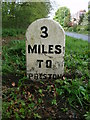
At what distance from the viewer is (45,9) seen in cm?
1051

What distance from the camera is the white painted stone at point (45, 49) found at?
2961mm

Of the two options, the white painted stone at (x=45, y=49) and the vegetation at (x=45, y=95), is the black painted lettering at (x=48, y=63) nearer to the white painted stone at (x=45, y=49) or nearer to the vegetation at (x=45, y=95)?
the white painted stone at (x=45, y=49)

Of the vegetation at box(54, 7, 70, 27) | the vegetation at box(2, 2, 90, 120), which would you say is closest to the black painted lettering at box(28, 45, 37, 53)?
the vegetation at box(2, 2, 90, 120)

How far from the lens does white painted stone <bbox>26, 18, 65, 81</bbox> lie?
296 centimetres

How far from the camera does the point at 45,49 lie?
9.98ft

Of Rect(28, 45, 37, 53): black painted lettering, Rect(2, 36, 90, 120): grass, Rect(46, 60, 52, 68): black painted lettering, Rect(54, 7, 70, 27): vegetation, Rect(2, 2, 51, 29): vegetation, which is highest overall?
Rect(54, 7, 70, 27): vegetation

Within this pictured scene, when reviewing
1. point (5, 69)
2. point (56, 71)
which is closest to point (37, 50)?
point (56, 71)

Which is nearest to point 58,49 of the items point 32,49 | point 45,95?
point 32,49

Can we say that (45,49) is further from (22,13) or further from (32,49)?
(22,13)

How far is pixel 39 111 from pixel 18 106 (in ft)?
0.88

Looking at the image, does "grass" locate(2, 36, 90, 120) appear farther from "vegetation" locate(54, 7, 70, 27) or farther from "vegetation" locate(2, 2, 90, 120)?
"vegetation" locate(54, 7, 70, 27)

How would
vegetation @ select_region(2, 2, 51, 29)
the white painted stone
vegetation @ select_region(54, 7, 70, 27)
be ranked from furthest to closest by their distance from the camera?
vegetation @ select_region(54, 7, 70, 27) → vegetation @ select_region(2, 2, 51, 29) → the white painted stone

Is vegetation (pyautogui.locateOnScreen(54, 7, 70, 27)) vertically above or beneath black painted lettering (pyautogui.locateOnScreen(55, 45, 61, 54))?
above

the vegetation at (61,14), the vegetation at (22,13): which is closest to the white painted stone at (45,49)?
the vegetation at (22,13)
